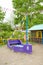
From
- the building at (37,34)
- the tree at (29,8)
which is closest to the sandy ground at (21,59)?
the building at (37,34)

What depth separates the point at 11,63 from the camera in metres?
9.57

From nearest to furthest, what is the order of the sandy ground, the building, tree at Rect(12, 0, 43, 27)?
1. the sandy ground
2. the building
3. tree at Rect(12, 0, 43, 27)

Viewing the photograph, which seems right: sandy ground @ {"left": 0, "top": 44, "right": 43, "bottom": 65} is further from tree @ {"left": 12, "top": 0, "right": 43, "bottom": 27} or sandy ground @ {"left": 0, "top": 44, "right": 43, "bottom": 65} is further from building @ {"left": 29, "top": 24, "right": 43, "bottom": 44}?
tree @ {"left": 12, "top": 0, "right": 43, "bottom": 27}

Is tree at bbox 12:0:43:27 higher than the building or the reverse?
higher

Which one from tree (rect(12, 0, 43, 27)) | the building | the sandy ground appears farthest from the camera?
tree (rect(12, 0, 43, 27))

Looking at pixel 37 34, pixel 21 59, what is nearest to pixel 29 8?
pixel 37 34

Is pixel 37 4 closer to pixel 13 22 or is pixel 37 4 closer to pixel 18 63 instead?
pixel 13 22

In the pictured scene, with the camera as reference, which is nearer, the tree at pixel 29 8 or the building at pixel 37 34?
the building at pixel 37 34

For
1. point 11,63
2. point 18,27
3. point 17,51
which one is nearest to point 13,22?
point 18,27

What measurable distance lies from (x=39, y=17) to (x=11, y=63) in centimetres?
2139

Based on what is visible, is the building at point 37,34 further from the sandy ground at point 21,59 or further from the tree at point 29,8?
the sandy ground at point 21,59

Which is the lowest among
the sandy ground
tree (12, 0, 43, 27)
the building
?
the sandy ground

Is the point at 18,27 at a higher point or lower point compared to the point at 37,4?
lower

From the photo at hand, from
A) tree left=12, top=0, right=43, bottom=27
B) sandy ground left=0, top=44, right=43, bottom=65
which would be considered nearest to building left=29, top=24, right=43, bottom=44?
tree left=12, top=0, right=43, bottom=27
